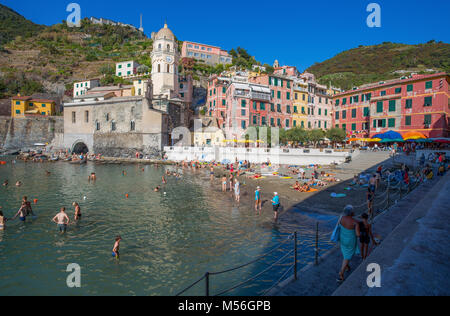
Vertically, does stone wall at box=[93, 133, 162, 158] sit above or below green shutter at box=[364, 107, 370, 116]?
below

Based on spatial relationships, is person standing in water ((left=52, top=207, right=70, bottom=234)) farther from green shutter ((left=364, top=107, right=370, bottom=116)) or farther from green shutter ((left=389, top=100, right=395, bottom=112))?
green shutter ((left=364, top=107, right=370, bottom=116))

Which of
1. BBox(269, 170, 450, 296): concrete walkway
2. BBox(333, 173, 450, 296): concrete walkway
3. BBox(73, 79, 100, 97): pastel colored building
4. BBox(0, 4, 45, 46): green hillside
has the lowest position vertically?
BBox(269, 170, 450, 296): concrete walkway

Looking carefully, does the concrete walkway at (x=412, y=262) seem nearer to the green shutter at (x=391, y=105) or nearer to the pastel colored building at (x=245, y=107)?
the green shutter at (x=391, y=105)

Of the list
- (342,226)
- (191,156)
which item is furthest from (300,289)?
(191,156)

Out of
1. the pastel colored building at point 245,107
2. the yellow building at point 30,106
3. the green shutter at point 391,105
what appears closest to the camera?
the green shutter at point 391,105

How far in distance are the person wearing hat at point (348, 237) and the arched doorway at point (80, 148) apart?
5448 centimetres

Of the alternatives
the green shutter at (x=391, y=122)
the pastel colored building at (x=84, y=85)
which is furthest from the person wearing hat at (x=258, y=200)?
the pastel colored building at (x=84, y=85)

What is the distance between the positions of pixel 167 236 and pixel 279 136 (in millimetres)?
30708

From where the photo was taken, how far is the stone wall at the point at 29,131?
165ft

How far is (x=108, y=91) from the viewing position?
5381 centimetres

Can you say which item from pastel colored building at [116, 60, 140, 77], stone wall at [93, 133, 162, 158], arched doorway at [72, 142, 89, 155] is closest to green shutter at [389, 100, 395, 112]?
stone wall at [93, 133, 162, 158]

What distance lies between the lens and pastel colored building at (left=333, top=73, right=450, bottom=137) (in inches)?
1226
